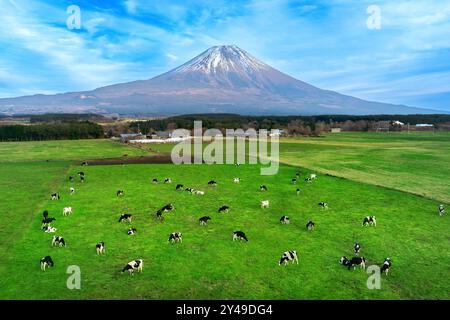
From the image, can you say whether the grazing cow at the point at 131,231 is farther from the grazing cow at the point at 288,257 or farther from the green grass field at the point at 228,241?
the grazing cow at the point at 288,257

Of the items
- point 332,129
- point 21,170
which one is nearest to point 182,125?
point 332,129

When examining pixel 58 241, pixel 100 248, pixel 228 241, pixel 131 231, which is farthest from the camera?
pixel 131 231

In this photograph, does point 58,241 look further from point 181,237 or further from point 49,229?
point 181,237

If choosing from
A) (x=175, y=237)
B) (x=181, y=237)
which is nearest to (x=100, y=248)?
(x=175, y=237)

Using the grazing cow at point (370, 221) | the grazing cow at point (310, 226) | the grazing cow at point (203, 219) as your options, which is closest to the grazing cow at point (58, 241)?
the grazing cow at point (203, 219)

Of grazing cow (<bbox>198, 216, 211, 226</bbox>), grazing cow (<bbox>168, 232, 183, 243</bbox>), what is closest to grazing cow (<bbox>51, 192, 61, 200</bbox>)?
grazing cow (<bbox>198, 216, 211, 226</bbox>)

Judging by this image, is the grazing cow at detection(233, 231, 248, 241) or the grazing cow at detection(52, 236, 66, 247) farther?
the grazing cow at detection(233, 231, 248, 241)

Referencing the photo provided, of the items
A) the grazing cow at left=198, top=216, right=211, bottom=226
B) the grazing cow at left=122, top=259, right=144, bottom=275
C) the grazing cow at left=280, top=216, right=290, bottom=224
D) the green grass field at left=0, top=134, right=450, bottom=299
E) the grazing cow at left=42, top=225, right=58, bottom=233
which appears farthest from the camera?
the grazing cow at left=280, top=216, right=290, bottom=224

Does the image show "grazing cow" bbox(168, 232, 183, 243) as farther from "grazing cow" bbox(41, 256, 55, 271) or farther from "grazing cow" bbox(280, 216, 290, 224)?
"grazing cow" bbox(280, 216, 290, 224)
